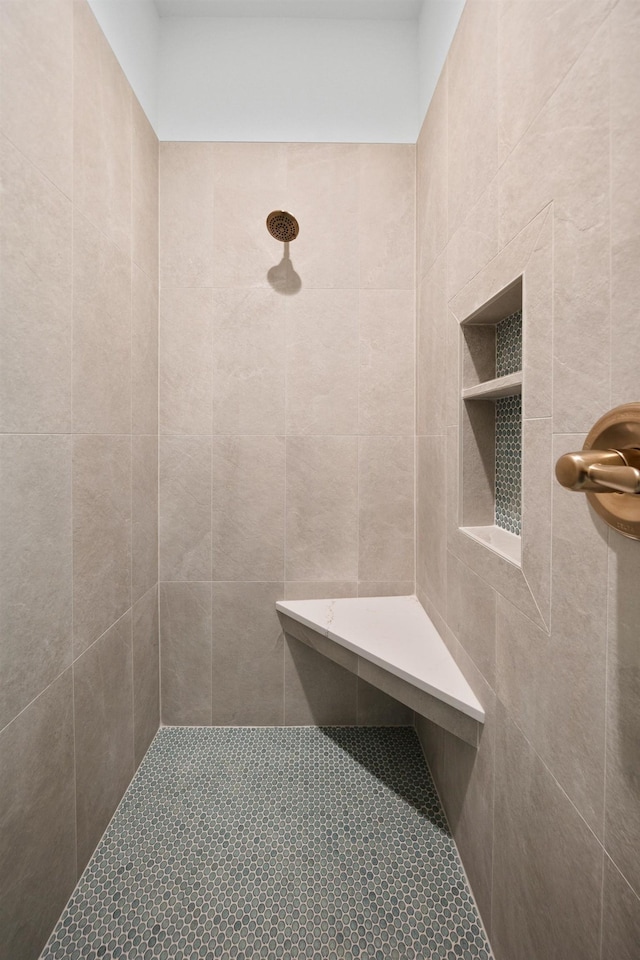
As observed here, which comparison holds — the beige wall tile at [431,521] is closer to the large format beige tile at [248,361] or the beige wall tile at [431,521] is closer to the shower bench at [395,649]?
the shower bench at [395,649]

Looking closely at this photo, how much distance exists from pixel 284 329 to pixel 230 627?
1.17 metres

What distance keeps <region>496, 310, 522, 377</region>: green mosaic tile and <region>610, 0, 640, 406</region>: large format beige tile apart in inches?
16.5

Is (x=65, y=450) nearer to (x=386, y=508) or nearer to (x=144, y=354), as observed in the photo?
(x=144, y=354)

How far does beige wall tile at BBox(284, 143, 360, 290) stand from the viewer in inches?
56.9


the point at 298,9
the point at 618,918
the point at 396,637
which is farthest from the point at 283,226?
the point at 618,918

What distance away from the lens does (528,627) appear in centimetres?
70

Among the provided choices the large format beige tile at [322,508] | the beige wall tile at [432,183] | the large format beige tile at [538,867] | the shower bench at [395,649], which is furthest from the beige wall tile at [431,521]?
the beige wall tile at [432,183]

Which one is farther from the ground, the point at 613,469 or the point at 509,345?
the point at 509,345

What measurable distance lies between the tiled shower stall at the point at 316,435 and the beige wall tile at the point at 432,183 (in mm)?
15

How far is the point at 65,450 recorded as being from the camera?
0.92m

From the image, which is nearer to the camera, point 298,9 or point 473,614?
point 473,614

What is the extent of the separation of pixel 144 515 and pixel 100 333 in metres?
0.61

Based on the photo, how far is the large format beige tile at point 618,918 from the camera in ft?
1.53

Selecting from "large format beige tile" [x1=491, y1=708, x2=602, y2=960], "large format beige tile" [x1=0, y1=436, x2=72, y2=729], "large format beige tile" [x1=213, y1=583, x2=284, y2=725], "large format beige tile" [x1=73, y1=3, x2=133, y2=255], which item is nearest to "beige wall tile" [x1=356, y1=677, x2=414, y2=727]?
"large format beige tile" [x1=213, y1=583, x2=284, y2=725]
